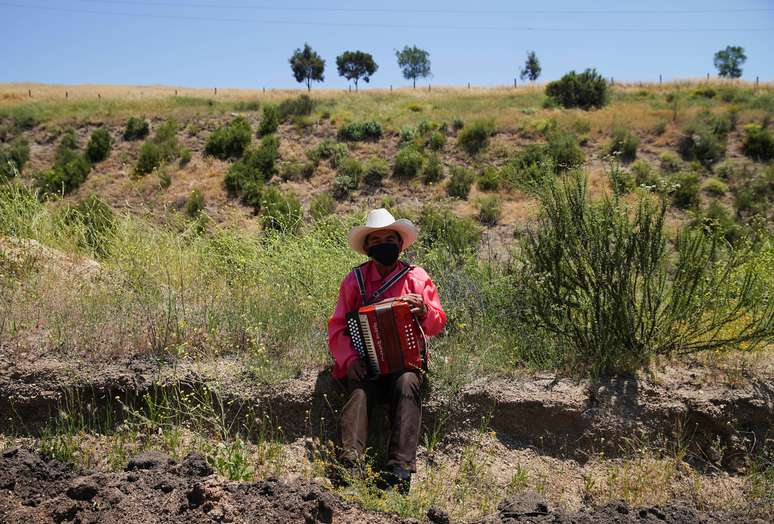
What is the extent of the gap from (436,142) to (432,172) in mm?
3231

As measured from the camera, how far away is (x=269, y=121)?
30016 millimetres

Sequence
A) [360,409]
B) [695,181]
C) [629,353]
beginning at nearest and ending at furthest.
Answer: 1. [360,409]
2. [629,353]
3. [695,181]

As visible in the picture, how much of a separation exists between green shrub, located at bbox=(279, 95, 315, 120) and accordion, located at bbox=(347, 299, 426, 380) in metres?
27.5

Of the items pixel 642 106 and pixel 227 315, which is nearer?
pixel 227 315

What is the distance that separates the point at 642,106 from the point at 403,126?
37.9 ft

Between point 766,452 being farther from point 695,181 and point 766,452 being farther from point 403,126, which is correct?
point 403,126

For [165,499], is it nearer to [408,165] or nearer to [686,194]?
[686,194]

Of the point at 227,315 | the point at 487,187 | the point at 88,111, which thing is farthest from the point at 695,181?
the point at 88,111

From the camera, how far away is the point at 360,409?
4.68 metres

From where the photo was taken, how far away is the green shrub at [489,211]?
19.8m

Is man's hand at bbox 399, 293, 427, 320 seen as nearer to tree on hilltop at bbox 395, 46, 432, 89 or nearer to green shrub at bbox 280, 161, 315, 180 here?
green shrub at bbox 280, 161, 315, 180

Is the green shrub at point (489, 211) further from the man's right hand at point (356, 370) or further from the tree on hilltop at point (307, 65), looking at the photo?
the tree on hilltop at point (307, 65)

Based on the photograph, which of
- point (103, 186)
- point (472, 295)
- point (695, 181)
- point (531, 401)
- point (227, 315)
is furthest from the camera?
point (103, 186)

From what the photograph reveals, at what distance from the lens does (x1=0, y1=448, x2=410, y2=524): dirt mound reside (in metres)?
3.49
